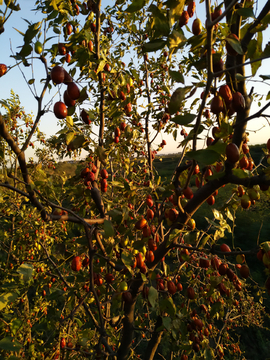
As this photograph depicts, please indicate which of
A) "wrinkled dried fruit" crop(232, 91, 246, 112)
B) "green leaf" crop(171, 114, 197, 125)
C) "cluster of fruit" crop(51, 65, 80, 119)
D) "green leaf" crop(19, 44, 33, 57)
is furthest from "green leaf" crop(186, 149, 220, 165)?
"green leaf" crop(19, 44, 33, 57)

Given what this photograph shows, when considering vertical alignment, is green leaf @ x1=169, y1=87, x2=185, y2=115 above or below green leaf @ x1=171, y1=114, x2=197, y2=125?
above

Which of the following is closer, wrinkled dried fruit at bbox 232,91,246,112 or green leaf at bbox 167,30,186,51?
green leaf at bbox 167,30,186,51

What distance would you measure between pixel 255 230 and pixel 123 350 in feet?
27.7

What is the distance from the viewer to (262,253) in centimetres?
107

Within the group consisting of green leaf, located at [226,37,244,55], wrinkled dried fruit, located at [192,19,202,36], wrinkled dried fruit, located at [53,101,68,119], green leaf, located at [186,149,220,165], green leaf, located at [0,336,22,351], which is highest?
wrinkled dried fruit, located at [192,19,202,36]

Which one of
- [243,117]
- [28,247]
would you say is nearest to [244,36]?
[243,117]

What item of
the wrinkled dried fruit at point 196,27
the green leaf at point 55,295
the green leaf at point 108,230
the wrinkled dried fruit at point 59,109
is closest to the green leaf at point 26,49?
the wrinkled dried fruit at point 59,109

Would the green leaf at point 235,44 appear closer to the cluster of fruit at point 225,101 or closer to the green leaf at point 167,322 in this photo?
the cluster of fruit at point 225,101

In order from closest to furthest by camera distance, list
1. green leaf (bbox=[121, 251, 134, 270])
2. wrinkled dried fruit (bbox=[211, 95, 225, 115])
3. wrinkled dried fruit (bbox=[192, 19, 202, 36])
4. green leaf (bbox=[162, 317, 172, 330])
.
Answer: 1. wrinkled dried fruit (bbox=[211, 95, 225, 115])
2. wrinkled dried fruit (bbox=[192, 19, 202, 36])
3. green leaf (bbox=[121, 251, 134, 270])
4. green leaf (bbox=[162, 317, 172, 330])

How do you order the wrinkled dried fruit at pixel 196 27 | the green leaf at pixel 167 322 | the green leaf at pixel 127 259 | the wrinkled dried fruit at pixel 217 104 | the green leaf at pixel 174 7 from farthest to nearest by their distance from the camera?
1. the green leaf at pixel 167 322
2. the green leaf at pixel 127 259
3. the wrinkled dried fruit at pixel 196 27
4. the wrinkled dried fruit at pixel 217 104
5. the green leaf at pixel 174 7

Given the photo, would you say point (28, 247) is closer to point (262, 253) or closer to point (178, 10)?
point (262, 253)

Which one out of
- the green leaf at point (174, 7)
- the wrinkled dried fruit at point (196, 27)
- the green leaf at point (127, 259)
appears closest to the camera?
the green leaf at point (174, 7)

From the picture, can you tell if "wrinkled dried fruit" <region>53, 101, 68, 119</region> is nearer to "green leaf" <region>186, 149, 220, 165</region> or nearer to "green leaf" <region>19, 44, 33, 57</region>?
"green leaf" <region>19, 44, 33, 57</region>

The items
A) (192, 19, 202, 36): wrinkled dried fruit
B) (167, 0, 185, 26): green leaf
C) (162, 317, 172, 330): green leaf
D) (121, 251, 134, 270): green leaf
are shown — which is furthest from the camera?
(162, 317, 172, 330): green leaf
